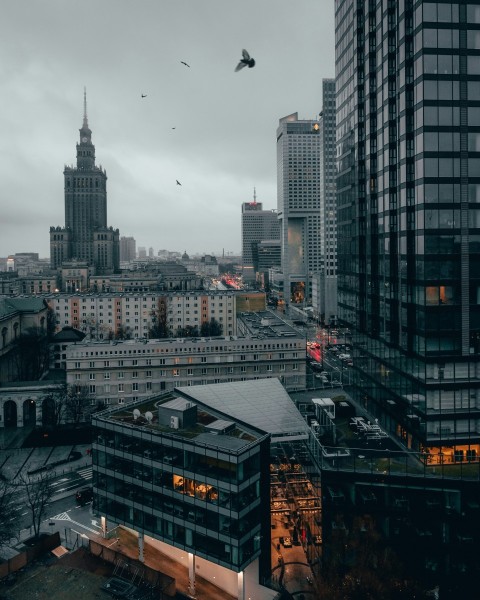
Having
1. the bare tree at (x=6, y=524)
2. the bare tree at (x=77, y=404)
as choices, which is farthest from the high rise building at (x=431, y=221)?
the bare tree at (x=77, y=404)

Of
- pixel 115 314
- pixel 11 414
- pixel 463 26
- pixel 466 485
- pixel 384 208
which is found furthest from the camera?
pixel 115 314

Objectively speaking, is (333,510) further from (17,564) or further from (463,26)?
(463,26)

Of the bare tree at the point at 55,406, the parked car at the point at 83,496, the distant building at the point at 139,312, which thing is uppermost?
the distant building at the point at 139,312

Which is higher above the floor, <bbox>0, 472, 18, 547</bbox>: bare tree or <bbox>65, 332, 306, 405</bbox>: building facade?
<bbox>65, 332, 306, 405</bbox>: building facade

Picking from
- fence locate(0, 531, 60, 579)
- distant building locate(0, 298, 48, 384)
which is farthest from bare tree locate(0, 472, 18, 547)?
distant building locate(0, 298, 48, 384)

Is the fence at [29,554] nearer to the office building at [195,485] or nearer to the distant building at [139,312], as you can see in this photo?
the office building at [195,485]

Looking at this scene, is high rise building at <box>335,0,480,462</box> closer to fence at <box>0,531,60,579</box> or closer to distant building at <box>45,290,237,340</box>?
fence at <box>0,531,60,579</box>

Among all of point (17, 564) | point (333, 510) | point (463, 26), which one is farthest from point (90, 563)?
point (463, 26)

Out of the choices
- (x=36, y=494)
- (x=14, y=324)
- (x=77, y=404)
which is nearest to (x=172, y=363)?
(x=77, y=404)
